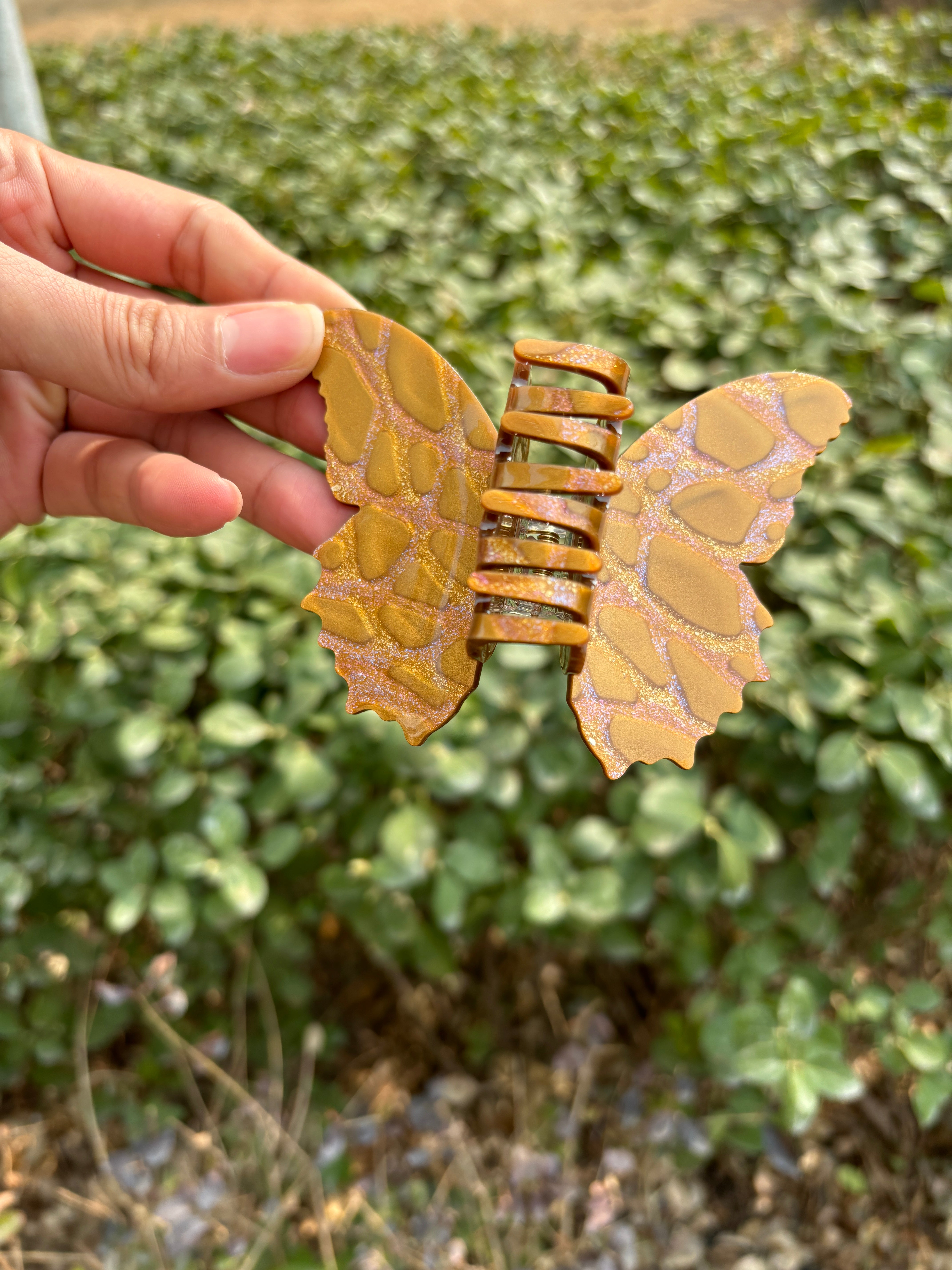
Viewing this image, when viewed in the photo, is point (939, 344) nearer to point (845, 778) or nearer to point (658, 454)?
point (845, 778)

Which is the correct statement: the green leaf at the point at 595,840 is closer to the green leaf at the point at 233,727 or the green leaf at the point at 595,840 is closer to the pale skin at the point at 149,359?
the green leaf at the point at 233,727

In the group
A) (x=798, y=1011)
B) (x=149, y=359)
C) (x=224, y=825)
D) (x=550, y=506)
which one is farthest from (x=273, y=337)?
(x=798, y=1011)

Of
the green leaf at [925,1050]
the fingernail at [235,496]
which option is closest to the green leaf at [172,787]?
the fingernail at [235,496]

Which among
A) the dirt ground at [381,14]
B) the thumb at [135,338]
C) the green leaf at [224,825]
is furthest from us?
the dirt ground at [381,14]

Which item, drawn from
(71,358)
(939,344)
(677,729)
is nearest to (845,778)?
(677,729)

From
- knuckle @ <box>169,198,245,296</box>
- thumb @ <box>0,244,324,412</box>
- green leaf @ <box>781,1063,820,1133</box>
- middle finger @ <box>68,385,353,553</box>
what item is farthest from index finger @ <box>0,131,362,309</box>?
green leaf @ <box>781,1063,820,1133</box>

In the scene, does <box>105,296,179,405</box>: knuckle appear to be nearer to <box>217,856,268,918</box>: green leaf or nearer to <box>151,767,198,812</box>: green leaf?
<box>151,767,198,812</box>: green leaf
